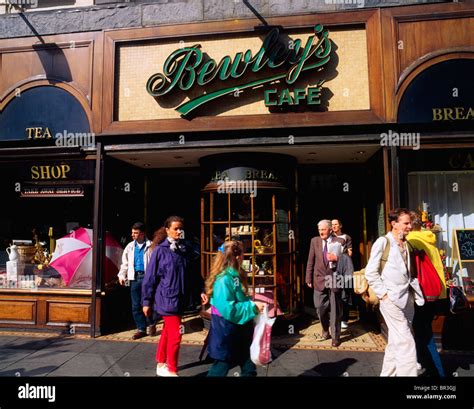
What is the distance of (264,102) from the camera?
5.71 meters

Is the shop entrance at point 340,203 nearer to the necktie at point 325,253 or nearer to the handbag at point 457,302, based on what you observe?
the necktie at point 325,253

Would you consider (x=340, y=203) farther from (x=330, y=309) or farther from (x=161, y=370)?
(x=161, y=370)

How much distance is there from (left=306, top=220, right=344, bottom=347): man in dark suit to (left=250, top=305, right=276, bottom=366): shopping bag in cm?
249

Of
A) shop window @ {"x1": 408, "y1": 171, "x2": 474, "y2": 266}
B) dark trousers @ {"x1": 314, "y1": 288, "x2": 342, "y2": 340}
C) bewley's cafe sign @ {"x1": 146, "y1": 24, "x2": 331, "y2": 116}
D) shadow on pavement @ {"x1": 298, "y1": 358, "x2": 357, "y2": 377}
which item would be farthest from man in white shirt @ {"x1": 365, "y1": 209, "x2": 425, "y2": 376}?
bewley's cafe sign @ {"x1": 146, "y1": 24, "x2": 331, "y2": 116}

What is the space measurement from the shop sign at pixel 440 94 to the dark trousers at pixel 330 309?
3.02m

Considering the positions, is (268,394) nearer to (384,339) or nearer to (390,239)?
(390,239)

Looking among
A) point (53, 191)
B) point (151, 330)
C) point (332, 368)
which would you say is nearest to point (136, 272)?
point (151, 330)

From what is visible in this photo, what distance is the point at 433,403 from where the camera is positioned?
3.56m

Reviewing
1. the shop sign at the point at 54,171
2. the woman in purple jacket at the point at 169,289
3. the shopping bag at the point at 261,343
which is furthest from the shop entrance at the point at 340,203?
the shop sign at the point at 54,171

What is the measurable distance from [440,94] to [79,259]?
668cm

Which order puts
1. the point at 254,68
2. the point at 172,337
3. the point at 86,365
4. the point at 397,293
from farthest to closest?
the point at 254,68 → the point at 86,365 → the point at 172,337 → the point at 397,293

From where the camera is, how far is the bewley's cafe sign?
560cm

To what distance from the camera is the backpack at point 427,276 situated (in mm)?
3895

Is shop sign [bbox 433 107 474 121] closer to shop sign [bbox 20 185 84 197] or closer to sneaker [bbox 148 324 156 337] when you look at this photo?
sneaker [bbox 148 324 156 337]
